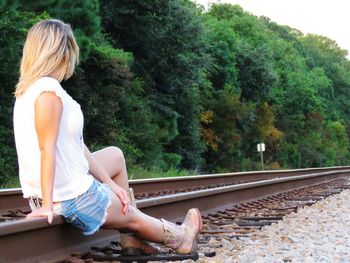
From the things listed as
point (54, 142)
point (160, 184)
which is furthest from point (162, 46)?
point (54, 142)

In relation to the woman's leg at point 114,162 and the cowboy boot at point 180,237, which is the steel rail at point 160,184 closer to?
the woman's leg at point 114,162

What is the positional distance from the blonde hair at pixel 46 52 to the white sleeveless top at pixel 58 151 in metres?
0.05

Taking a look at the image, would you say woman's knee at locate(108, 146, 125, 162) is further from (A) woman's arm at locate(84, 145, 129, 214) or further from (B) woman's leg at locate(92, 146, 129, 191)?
(A) woman's arm at locate(84, 145, 129, 214)

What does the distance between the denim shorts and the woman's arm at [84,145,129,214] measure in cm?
15

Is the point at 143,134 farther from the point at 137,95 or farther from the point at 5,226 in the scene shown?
the point at 5,226

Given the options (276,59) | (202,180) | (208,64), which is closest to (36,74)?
(202,180)

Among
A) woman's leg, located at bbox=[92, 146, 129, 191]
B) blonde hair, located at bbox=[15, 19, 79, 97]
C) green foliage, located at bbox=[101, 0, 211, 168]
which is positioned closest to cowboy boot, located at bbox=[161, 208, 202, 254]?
woman's leg, located at bbox=[92, 146, 129, 191]

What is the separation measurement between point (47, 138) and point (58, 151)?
0.66ft

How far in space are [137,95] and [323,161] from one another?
127 feet

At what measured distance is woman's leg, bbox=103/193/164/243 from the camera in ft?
13.5

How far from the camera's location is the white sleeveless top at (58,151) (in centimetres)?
383

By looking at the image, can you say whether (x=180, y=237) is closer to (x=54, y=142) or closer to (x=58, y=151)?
(x=58, y=151)

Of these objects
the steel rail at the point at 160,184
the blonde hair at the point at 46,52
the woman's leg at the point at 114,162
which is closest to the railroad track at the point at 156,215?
the steel rail at the point at 160,184

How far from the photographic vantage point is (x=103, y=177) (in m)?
4.27
